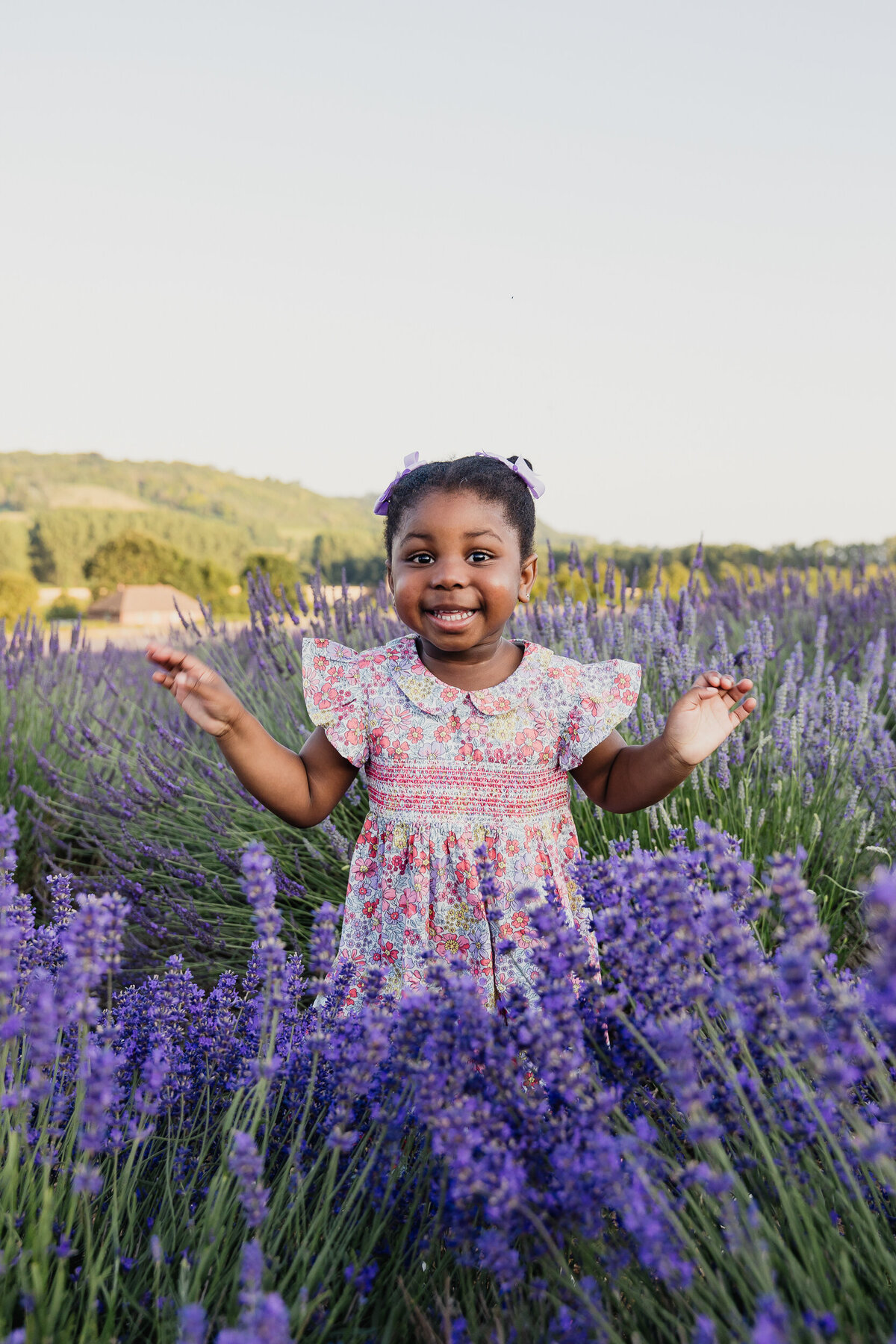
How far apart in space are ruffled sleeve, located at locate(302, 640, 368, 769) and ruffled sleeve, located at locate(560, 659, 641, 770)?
1.43 ft

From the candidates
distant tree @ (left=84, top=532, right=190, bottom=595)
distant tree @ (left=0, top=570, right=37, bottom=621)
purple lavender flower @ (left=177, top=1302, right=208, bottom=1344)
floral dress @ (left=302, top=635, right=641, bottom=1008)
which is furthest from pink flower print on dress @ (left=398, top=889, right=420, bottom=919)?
distant tree @ (left=84, top=532, right=190, bottom=595)

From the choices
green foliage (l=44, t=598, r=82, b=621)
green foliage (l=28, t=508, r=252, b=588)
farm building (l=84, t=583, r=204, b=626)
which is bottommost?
green foliage (l=44, t=598, r=82, b=621)

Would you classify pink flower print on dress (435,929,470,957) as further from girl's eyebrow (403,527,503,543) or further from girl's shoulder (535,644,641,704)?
girl's eyebrow (403,527,503,543)

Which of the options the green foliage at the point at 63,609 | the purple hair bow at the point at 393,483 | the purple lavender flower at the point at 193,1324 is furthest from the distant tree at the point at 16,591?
the purple lavender flower at the point at 193,1324

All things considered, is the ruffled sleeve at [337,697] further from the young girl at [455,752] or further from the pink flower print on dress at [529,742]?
the pink flower print on dress at [529,742]

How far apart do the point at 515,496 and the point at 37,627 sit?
3.97m

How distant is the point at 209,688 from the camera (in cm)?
171

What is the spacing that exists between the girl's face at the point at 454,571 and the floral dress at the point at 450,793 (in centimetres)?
16

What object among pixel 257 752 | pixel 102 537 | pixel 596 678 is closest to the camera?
pixel 257 752

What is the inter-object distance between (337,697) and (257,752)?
9.8 inches

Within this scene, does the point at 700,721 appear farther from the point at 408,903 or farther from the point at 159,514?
the point at 159,514

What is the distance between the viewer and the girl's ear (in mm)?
2109

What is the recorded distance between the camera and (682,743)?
5.82 feet

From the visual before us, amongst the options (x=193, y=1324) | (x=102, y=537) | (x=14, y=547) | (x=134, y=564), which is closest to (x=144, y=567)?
(x=134, y=564)
